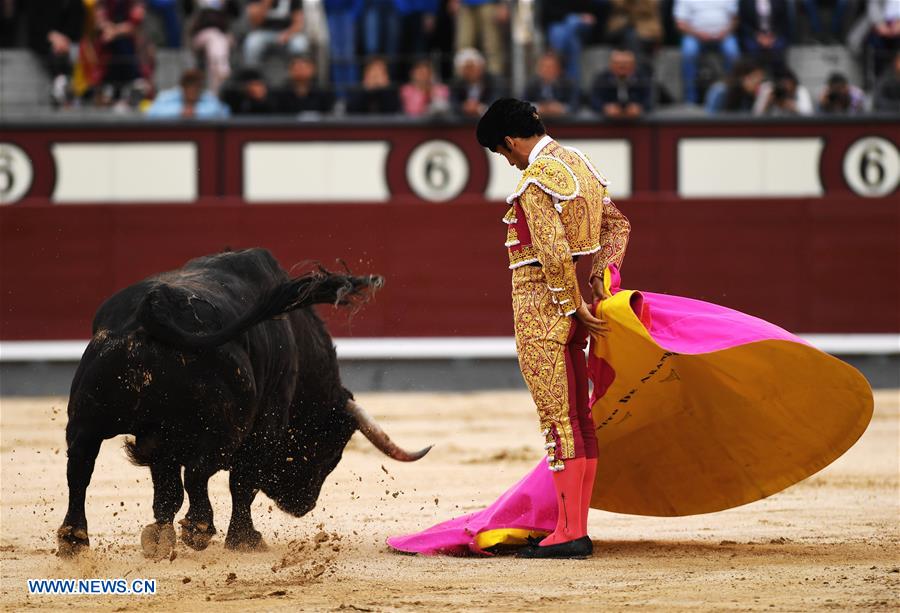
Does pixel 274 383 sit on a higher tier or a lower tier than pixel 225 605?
higher

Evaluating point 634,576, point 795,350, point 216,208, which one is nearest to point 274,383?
point 634,576

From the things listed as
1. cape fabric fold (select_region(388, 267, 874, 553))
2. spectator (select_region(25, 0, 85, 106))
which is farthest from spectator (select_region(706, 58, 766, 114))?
cape fabric fold (select_region(388, 267, 874, 553))

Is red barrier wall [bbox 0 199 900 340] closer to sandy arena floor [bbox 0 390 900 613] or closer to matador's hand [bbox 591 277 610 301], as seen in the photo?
sandy arena floor [bbox 0 390 900 613]

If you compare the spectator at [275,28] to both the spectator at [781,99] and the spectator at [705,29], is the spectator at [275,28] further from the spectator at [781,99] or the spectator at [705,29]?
the spectator at [781,99]

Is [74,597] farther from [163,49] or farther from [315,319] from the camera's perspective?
[163,49]

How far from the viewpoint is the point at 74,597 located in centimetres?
344

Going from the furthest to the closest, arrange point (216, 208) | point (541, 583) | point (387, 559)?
point (216, 208) → point (387, 559) → point (541, 583)

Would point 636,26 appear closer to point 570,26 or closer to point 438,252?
point 570,26

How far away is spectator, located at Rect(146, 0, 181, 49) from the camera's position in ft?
29.7

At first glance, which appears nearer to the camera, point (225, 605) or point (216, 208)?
point (225, 605)

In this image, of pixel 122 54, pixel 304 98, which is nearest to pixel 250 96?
pixel 304 98

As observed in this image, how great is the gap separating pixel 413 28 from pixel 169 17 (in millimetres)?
1495

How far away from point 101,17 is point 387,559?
19.4 feet

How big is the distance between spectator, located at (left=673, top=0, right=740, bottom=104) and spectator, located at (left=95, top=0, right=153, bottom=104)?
10.4 feet
